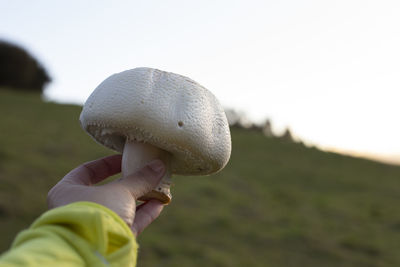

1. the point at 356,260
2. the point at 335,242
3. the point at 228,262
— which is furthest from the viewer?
the point at 335,242

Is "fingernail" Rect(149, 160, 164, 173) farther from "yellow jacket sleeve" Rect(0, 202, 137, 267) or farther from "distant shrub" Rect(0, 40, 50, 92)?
"distant shrub" Rect(0, 40, 50, 92)

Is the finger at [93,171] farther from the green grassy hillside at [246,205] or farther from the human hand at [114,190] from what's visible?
the green grassy hillside at [246,205]

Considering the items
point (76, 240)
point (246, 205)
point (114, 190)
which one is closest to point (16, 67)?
point (246, 205)

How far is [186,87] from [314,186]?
20.2 feet

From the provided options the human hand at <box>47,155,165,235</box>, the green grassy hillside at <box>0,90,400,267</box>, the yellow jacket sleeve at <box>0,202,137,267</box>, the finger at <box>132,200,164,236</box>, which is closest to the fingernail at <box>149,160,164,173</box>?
the human hand at <box>47,155,165,235</box>

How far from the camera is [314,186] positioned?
22.5 feet

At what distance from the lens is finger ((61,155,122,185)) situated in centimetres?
107

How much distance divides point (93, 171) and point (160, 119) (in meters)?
0.30

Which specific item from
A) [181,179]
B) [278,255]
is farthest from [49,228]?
[181,179]

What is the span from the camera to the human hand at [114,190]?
33.7 inches

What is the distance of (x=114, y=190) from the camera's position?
2.88ft

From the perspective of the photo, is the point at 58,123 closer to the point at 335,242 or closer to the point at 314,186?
the point at 314,186

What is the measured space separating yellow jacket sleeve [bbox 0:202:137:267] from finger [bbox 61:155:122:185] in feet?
1.09

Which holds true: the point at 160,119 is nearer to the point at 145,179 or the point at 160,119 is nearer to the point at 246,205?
the point at 145,179
